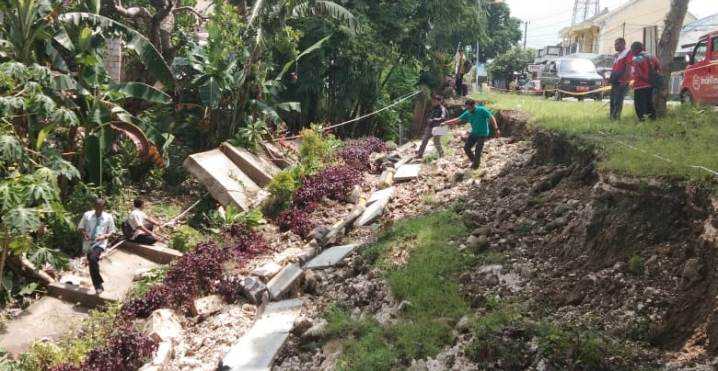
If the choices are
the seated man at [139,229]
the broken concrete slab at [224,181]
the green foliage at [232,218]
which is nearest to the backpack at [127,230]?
the seated man at [139,229]

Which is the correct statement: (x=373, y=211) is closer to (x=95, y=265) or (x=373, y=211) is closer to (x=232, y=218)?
(x=232, y=218)

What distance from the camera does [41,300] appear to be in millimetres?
8148

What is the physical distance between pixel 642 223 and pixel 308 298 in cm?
382

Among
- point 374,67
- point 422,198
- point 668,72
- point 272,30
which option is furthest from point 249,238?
point 374,67

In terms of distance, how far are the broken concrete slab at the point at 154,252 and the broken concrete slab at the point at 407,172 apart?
439 cm

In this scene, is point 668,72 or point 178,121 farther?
point 178,121

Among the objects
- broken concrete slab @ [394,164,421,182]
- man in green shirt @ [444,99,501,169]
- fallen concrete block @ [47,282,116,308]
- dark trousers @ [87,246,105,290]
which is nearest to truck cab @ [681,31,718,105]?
man in green shirt @ [444,99,501,169]

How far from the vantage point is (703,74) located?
12273 mm

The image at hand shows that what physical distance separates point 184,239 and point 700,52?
35.8 ft

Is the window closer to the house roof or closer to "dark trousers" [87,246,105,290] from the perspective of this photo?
"dark trousers" [87,246,105,290]

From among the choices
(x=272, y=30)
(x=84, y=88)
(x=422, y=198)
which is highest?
(x=272, y=30)

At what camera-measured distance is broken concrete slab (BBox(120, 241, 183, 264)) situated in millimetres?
9234

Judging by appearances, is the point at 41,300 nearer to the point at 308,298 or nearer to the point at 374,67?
the point at 308,298

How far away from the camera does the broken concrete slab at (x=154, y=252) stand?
9.23 m
